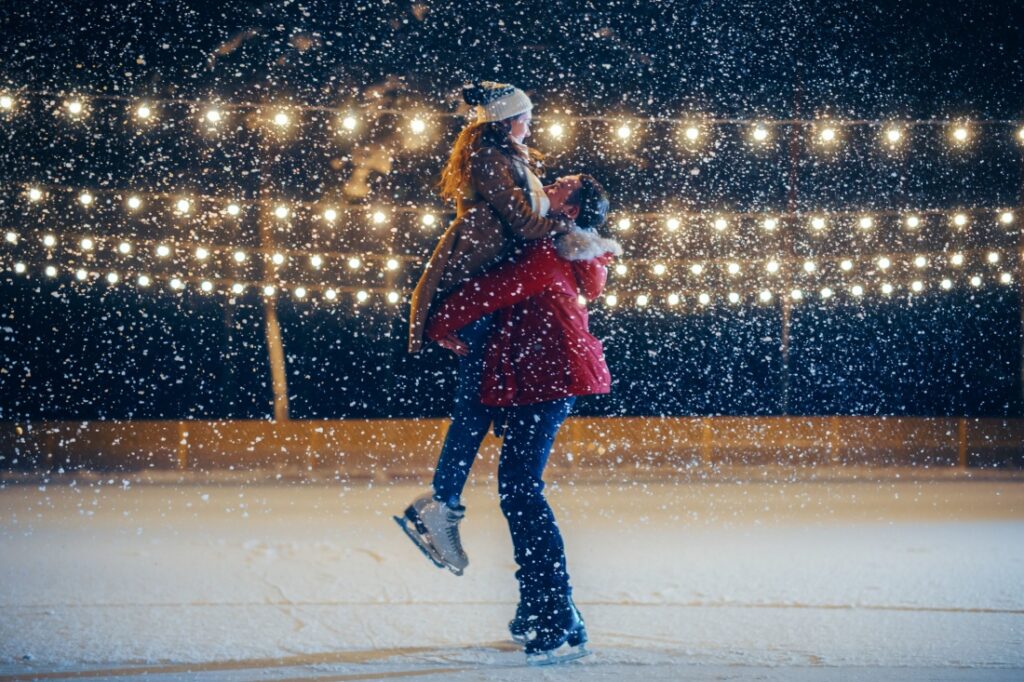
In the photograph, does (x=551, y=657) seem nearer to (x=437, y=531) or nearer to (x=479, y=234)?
(x=437, y=531)

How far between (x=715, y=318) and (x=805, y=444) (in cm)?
1562

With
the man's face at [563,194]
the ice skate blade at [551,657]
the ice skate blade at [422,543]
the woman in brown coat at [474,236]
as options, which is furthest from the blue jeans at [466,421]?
the ice skate blade at [551,657]

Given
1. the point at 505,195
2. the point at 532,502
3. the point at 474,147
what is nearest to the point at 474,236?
the point at 505,195

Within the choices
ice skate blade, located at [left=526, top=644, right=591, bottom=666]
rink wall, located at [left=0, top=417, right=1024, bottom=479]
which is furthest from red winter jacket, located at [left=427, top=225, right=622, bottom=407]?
rink wall, located at [left=0, top=417, right=1024, bottom=479]

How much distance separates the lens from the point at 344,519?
7.66 metres

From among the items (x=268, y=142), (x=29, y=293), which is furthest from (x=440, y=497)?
(x=29, y=293)

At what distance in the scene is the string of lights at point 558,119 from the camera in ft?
44.2

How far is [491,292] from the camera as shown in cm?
318

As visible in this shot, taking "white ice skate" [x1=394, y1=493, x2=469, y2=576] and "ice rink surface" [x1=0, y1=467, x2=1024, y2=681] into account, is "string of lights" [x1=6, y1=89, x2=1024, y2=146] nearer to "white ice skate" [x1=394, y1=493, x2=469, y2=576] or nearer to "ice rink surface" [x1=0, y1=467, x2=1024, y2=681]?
"ice rink surface" [x1=0, y1=467, x2=1024, y2=681]

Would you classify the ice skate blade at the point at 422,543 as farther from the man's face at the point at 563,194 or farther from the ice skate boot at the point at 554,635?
the man's face at the point at 563,194

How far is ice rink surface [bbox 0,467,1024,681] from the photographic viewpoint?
3.07 m

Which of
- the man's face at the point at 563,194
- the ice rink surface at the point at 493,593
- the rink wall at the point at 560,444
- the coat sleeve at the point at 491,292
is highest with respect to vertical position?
the man's face at the point at 563,194

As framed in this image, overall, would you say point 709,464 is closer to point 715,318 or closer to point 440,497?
point 440,497

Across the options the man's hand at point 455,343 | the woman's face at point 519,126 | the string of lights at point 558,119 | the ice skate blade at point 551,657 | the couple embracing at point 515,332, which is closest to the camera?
the ice skate blade at point 551,657
